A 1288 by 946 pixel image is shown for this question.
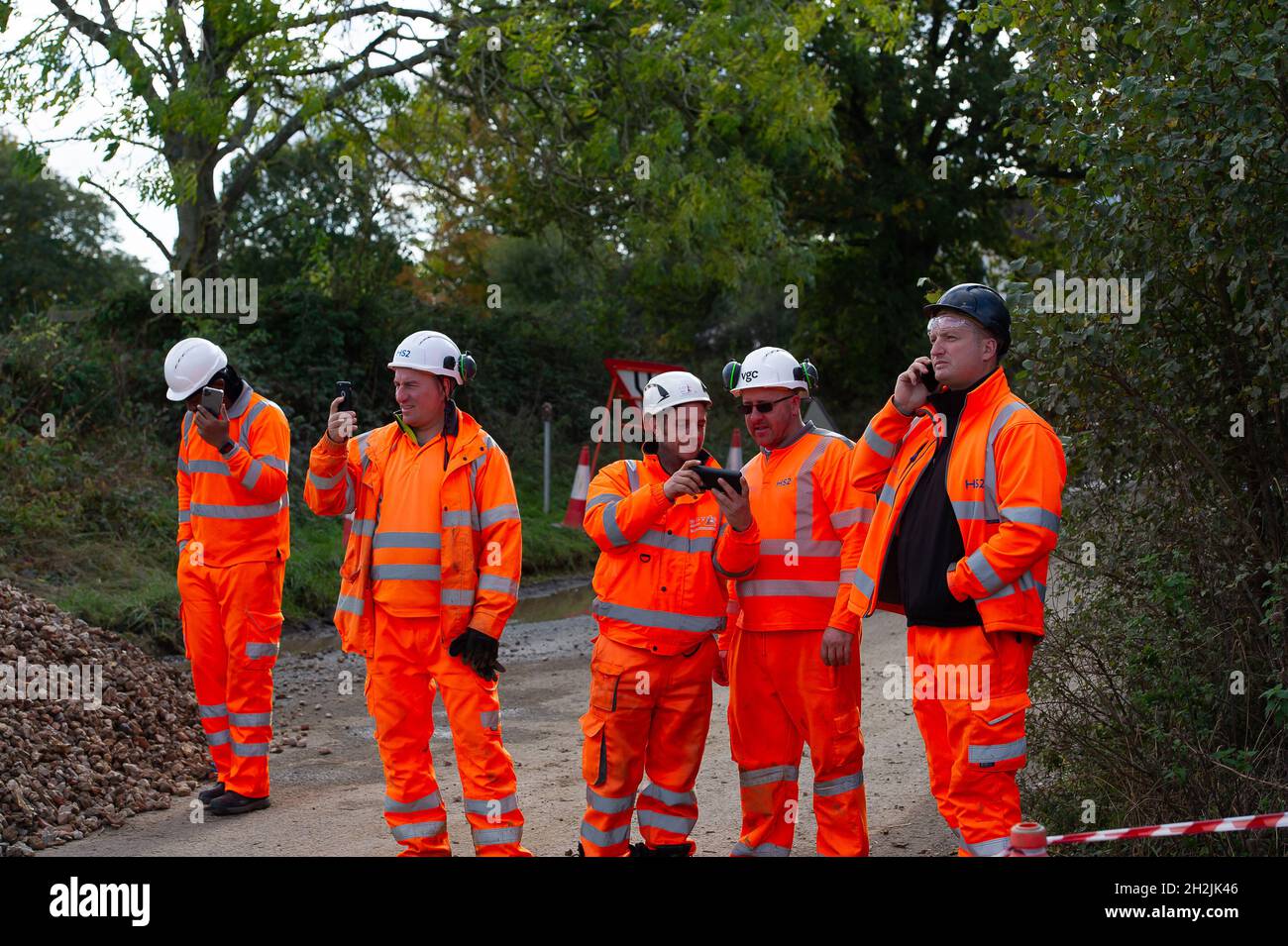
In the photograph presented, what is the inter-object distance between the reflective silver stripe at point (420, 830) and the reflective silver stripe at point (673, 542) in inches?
58.8

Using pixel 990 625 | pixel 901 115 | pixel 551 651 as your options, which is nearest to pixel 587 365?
pixel 901 115

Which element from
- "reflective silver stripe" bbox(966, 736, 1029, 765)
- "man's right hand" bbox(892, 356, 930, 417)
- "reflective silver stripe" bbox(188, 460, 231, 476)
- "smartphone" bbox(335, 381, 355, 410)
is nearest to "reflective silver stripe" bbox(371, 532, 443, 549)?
"smartphone" bbox(335, 381, 355, 410)

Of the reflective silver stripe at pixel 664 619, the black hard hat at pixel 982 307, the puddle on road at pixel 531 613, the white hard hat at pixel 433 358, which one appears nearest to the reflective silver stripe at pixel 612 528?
the reflective silver stripe at pixel 664 619

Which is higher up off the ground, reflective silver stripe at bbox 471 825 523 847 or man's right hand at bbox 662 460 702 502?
man's right hand at bbox 662 460 702 502

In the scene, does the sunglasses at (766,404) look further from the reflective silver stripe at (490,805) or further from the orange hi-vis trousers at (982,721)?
the reflective silver stripe at (490,805)

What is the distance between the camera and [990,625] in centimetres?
469

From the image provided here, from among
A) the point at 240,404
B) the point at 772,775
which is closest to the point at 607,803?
the point at 772,775

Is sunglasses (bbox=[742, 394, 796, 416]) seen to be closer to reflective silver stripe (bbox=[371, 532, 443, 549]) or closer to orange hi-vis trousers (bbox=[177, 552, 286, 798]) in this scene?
reflective silver stripe (bbox=[371, 532, 443, 549])

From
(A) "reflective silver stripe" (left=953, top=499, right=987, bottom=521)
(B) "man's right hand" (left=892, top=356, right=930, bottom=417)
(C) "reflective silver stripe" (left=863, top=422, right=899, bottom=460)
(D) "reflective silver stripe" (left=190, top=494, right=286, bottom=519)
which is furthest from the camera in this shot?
(D) "reflective silver stripe" (left=190, top=494, right=286, bottom=519)

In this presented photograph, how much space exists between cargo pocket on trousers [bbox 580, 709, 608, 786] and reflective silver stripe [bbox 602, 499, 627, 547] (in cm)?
72

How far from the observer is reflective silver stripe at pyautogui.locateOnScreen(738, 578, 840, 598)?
571 centimetres

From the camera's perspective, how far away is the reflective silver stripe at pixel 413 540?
19.8ft
